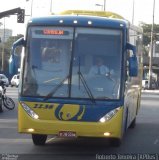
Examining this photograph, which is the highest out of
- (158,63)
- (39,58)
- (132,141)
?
(39,58)

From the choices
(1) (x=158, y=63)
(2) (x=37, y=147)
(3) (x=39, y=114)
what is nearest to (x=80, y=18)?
(3) (x=39, y=114)

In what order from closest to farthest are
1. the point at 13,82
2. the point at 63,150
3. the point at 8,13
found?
the point at 63,150
the point at 8,13
the point at 13,82

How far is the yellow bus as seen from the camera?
12.7 m

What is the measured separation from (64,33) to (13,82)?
54.6 meters

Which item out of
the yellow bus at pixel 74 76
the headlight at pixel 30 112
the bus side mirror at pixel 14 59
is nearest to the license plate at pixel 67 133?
the yellow bus at pixel 74 76

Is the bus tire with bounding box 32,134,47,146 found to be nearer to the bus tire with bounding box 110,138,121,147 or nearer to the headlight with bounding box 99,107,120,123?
the bus tire with bounding box 110,138,121,147

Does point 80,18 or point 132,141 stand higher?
point 80,18

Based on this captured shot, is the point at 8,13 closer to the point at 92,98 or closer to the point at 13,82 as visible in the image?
the point at 92,98

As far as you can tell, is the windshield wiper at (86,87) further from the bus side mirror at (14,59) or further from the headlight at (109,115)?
the bus side mirror at (14,59)

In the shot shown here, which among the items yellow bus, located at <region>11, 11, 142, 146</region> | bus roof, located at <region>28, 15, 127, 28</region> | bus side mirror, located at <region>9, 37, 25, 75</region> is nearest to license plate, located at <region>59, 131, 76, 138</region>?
yellow bus, located at <region>11, 11, 142, 146</region>

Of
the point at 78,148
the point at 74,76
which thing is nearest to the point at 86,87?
the point at 74,76

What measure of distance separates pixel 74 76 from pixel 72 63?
295 mm

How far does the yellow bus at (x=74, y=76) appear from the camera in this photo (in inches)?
501

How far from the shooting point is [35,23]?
43.6ft
